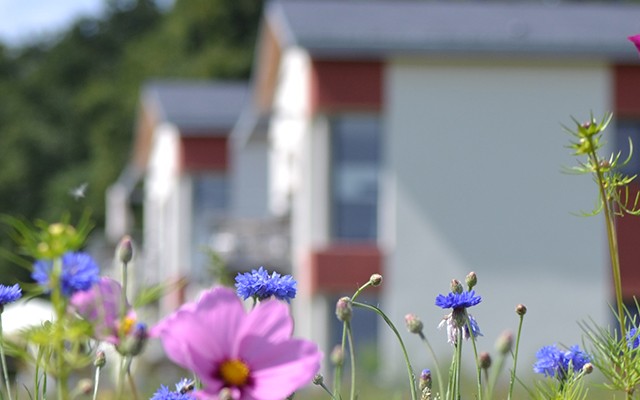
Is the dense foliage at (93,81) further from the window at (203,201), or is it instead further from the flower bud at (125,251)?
the flower bud at (125,251)

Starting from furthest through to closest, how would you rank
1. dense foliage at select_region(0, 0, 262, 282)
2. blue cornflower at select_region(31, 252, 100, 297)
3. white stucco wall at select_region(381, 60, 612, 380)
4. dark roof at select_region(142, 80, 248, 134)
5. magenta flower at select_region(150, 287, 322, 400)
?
dense foliage at select_region(0, 0, 262, 282) → dark roof at select_region(142, 80, 248, 134) → white stucco wall at select_region(381, 60, 612, 380) → blue cornflower at select_region(31, 252, 100, 297) → magenta flower at select_region(150, 287, 322, 400)

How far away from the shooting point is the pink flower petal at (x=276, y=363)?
1568 mm

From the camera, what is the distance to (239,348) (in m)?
1.59

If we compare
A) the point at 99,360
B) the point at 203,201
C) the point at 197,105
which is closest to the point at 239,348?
the point at 99,360

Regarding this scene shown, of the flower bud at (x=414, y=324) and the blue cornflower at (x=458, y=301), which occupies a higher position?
the blue cornflower at (x=458, y=301)

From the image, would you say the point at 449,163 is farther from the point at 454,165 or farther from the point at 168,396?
the point at 168,396

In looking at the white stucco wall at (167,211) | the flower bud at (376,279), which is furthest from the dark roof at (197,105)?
the flower bud at (376,279)

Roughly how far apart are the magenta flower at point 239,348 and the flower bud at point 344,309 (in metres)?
0.28

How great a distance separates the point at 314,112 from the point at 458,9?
11.7 feet

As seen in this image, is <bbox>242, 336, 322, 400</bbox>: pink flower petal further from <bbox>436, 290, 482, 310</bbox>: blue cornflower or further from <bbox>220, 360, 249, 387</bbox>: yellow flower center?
<bbox>436, 290, 482, 310</bbox>: blue cornflower

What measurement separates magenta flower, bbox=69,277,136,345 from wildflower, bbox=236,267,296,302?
166 mm

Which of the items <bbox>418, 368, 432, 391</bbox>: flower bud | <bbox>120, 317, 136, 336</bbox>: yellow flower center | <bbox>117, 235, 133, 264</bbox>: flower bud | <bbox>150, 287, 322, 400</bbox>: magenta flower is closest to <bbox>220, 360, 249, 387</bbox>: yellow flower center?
<bbox>150, 287, 322, 400</bbox>: magenta flower

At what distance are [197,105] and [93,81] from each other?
26783 mm

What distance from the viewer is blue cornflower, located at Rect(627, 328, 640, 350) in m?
2.19
